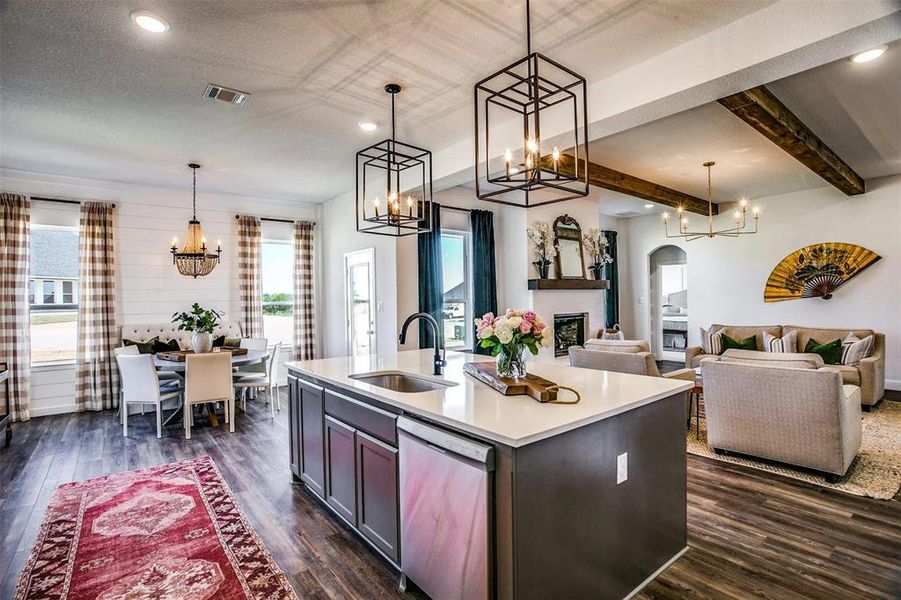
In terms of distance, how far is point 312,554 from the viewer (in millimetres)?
2490

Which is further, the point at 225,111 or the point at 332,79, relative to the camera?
the point at 225,111

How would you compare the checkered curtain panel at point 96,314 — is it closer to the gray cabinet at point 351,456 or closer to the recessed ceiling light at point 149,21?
the gray cabinet at point 351,456

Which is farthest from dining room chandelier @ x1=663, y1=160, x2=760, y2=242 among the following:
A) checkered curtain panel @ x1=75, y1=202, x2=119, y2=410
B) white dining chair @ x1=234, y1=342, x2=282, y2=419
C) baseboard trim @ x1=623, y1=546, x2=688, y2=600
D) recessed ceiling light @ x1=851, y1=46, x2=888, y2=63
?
checkered curtain panel @ x1=75, y1=202, x2=119, y2=410

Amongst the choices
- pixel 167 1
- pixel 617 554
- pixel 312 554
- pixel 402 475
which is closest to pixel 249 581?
pixel 312 554

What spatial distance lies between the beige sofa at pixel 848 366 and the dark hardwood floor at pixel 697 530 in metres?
1.13

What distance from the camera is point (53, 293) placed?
559 centimetres

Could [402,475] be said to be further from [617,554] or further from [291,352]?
[291,352]

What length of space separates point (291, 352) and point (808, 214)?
27.1 ft

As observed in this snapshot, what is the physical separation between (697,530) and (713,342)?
4955 millimetres

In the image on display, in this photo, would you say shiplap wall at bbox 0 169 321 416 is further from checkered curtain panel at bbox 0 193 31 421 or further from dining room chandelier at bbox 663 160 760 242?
dining room chandelier at bbox 663 160 760 242

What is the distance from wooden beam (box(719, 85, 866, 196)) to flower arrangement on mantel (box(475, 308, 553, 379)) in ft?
6.83

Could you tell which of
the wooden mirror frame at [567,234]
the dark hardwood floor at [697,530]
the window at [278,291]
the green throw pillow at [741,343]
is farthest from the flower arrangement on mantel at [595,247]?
the window at [278,291]

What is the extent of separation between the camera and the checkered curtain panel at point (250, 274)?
6688 mm

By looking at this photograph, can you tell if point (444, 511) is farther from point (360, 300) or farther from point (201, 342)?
point (360, 300)
